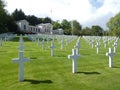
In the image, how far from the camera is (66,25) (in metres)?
137

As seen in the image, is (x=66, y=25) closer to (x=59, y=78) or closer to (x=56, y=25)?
(x=56, y=25)

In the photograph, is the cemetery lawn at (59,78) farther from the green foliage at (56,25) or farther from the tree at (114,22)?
the green foliage at (56,25)

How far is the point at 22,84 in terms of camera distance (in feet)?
27.1

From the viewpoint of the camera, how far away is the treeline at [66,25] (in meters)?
83.1

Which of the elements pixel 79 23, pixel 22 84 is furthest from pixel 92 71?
pixel 79 23

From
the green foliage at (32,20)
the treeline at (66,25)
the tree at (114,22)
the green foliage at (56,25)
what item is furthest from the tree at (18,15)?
the tree at (114,22)

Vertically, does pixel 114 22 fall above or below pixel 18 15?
below

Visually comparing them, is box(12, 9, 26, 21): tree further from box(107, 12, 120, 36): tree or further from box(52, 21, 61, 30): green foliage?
box(107, 12, 120, 36): tree

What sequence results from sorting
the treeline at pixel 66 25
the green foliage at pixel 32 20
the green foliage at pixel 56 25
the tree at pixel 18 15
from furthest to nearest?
the green foliage at pixel 32 20, the green foliage at pixel 56 25, the tree at pixel 18 15, the treeline at pixel 66 25

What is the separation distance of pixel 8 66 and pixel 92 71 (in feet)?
11.8

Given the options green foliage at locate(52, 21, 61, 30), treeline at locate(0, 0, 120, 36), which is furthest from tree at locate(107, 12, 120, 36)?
green foliage at locate(52, 21, 61, 30)

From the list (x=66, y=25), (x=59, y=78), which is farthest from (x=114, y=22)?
(x=59, y=78)

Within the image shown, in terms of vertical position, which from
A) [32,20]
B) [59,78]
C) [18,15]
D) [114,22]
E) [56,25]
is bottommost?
[59,78]

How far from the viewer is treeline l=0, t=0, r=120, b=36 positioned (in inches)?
3272
